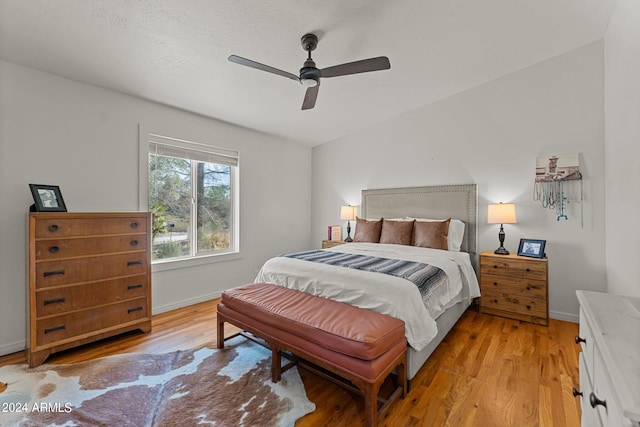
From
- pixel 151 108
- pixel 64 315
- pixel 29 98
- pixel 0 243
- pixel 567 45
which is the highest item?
pixel 567 45

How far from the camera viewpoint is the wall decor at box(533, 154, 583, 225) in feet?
9.67

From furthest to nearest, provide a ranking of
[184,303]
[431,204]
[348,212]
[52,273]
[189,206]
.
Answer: [348,212], [431,204], [189,206], [184,303], [52,273]

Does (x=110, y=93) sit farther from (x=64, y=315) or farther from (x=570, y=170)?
(x=570, y=170)

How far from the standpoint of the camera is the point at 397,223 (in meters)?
3.71

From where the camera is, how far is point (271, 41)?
7.66 feet

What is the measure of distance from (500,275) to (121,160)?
4318 mm

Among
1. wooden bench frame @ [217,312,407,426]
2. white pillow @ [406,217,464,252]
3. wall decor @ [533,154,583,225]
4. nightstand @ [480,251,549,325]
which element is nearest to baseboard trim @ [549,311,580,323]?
nightstand @ [480,251,549,325]

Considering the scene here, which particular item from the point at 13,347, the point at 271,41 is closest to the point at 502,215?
the point at 271,41

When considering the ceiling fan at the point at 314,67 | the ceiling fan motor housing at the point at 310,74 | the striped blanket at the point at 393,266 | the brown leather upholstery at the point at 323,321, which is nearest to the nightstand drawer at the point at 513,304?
the striped blanket at the point at 393,266

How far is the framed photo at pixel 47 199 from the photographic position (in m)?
2.23

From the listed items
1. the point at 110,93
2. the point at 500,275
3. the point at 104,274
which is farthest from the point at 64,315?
the point at 500,275

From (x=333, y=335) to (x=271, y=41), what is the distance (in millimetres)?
2362

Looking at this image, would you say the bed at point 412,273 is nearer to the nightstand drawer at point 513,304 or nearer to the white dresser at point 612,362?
the nightstand drawer at point 513,304

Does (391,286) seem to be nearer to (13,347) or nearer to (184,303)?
(184,303)
